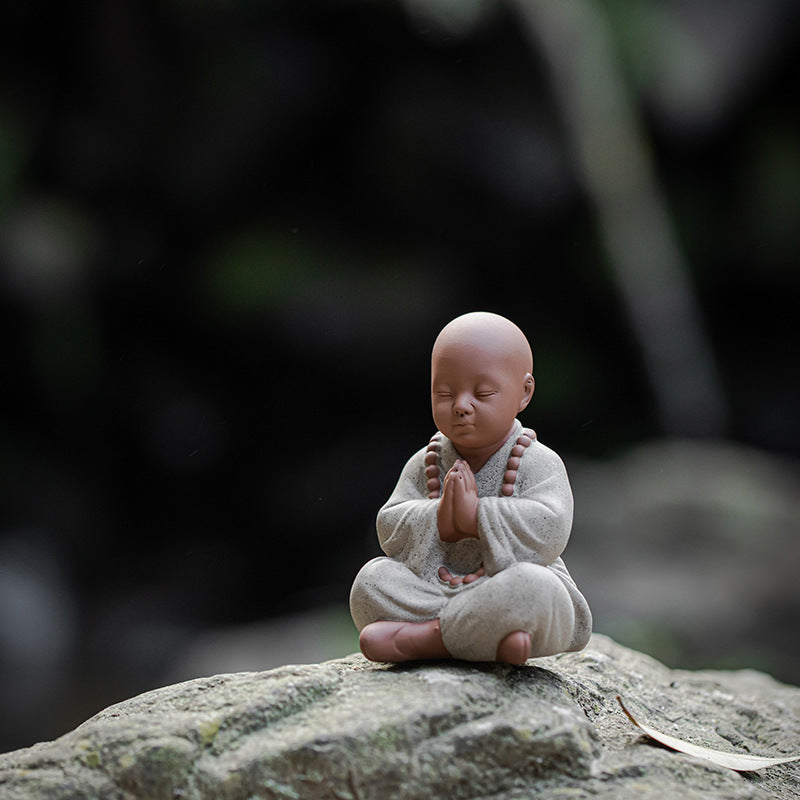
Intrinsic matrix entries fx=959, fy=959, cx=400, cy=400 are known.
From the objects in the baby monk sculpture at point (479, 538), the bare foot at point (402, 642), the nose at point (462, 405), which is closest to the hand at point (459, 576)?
the baby monk sculpture at point (479, 538)

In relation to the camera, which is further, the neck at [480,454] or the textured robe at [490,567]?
the neck at [480,454]

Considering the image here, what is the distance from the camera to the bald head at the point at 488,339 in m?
2.24

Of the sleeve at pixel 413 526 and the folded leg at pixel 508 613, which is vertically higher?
the sleeve at pixel 413 526

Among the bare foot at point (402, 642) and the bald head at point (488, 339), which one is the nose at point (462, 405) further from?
the bare foot at point (402, 642)

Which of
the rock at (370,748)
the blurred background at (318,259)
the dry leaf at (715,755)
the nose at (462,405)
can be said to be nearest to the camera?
the rock at (370,748)

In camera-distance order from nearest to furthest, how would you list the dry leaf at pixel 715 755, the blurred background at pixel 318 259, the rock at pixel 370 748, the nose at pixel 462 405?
the rock at pixel 370 748
the dry leaf at pixel 715 755
the nose at pixel 462 405
the blurred background at pixel 318 259

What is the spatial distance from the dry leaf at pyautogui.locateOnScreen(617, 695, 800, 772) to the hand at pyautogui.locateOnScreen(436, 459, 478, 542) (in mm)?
521

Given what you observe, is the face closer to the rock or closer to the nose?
the nose

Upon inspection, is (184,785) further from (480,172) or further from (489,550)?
(480,172)

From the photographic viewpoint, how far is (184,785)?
183 centimetres

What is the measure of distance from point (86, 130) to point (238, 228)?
1276mm

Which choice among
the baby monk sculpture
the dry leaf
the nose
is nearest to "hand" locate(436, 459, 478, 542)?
the baby monk sculpture

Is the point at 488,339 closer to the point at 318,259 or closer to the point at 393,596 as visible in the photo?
the point at 393,596

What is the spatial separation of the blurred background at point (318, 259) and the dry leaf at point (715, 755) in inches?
158
